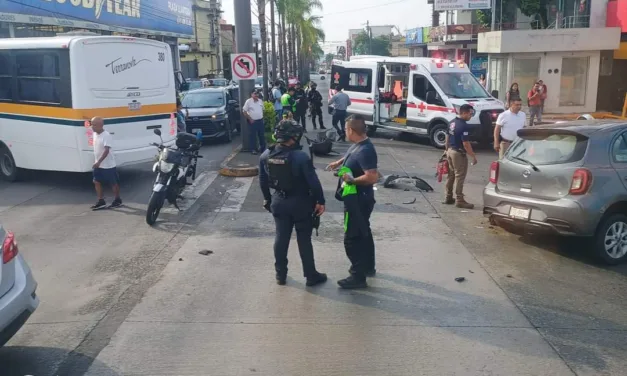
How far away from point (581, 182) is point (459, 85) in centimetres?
1096

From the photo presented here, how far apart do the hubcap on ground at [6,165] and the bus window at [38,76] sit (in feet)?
4.45

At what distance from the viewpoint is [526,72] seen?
28312 mm

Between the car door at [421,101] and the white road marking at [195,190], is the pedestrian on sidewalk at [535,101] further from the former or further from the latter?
the white road marking at [195,190]

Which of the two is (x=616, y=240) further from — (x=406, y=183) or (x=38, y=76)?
(x=38, y=76)

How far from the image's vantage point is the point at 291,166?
19.8 feet

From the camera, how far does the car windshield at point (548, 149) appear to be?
738cm

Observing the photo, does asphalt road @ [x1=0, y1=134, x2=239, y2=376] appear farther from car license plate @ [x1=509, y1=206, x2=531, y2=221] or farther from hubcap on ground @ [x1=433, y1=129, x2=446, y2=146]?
hubcap on ground @ [x1=433, y1=129, x2=446, y2=146]

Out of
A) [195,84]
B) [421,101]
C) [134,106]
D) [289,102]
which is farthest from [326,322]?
[195,84]

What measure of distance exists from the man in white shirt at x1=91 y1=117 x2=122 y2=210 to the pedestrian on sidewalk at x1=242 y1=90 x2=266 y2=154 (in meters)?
5.12

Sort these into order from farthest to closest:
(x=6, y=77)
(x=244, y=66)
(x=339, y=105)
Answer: (x=339, y=105) → (x=244, y=66) → (x=6, y=77)

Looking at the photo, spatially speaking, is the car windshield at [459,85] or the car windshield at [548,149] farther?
the car windshield at [459,85]

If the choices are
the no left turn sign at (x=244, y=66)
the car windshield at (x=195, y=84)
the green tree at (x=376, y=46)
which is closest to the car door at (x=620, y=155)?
the no left turn sign at (x=244, y=66)

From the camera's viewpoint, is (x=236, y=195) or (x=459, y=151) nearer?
(x=459, y=151)

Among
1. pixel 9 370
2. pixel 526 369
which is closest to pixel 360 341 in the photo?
pixel 526 369
